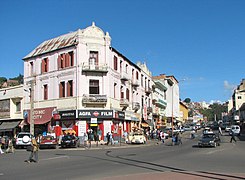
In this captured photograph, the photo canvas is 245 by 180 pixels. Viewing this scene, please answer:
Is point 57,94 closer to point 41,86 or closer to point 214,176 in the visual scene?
point 41,86

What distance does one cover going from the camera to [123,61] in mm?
50062

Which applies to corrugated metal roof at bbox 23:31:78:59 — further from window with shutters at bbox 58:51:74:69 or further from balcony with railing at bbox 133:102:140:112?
balcony with railing at bbox 133:102:140:112

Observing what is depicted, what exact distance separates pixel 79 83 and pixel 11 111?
13898 millimetres

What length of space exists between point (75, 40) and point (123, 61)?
30.0 ft

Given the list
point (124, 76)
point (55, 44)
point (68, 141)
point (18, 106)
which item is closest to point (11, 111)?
point (18, 106)

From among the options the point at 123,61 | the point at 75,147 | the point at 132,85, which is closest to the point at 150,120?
the point at 132,85

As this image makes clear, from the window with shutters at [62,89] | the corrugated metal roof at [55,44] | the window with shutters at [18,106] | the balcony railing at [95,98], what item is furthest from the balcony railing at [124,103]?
the window with shutters at [18,106]

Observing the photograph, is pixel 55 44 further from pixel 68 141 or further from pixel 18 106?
pixel 68 141

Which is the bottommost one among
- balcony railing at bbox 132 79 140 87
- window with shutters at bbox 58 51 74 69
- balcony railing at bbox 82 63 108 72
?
balcony railing at bbox 132 79 140 87

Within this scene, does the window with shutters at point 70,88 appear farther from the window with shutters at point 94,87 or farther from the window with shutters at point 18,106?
the window with shutters at point 18,106

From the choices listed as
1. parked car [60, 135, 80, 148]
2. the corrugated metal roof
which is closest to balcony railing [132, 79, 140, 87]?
the corrugated metal roof

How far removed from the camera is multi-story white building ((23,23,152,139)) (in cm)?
4247

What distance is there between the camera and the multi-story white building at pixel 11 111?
49062 millimetres

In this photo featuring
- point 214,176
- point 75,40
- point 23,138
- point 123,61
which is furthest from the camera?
point 123,61
